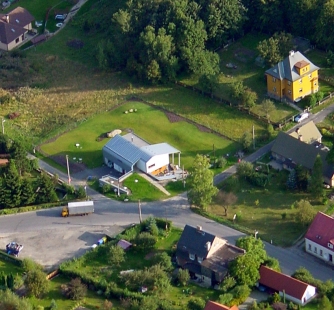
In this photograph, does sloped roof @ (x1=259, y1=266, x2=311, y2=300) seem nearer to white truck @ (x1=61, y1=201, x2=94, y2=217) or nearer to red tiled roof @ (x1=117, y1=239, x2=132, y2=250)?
red tiled roof @ (x1=117, y1=239, x2=132, y2=250)

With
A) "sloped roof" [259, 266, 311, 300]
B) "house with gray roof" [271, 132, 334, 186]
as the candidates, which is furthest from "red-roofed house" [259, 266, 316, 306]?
"house with gray roof" [271, 132, 334, 186]

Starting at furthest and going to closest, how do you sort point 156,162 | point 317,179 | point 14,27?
point 14,27
point 156,162
point 317,179

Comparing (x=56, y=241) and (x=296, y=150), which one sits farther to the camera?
(x=296, y=150)

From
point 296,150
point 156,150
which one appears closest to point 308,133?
point 296,150

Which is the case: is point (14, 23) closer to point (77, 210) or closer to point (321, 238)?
point (77, 210)

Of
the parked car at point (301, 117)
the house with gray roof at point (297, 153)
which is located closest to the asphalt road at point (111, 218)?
the house with gray roof at point (297, 153)
